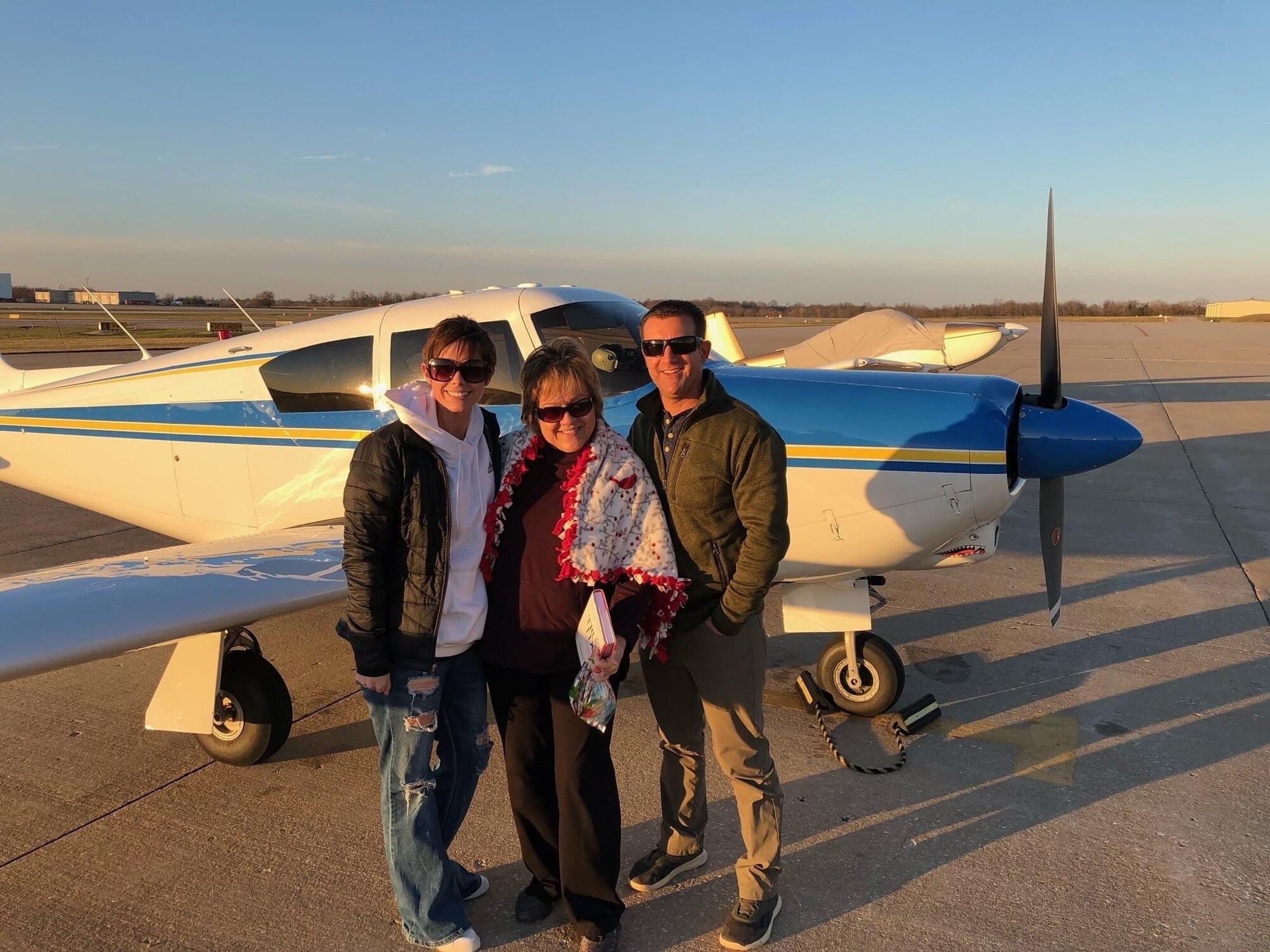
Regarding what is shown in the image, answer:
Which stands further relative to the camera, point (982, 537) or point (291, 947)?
point (982, 537)

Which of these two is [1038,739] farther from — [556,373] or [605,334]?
[556,373]

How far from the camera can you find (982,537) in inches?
167

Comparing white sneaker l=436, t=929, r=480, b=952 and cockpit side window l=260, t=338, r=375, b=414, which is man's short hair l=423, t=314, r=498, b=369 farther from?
cockpit side window l=260, t=338, r=375, b=414

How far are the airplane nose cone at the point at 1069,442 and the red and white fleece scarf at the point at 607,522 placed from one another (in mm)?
2195

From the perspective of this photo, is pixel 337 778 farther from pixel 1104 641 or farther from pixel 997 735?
pixel 1104 641

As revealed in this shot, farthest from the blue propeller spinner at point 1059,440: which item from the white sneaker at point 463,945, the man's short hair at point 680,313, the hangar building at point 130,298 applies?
the hangar building at point 130,298

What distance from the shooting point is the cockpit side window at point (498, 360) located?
4.38 metres

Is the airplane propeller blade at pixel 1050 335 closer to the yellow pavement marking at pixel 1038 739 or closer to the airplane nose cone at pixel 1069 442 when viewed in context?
the airplane nose cone at pixel 1069 442

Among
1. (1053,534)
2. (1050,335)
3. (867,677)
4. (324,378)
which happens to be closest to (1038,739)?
(867,677)

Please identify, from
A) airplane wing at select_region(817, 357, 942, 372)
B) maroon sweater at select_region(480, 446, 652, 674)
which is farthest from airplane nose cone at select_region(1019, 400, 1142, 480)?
airplane wing at select_region(817, 357, 942, 372)

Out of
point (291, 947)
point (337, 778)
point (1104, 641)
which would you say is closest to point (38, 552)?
point (337, 778)

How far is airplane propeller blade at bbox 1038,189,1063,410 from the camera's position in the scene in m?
4.07

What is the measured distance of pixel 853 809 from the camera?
3479 millimetres

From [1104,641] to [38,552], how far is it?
28.4 feet
